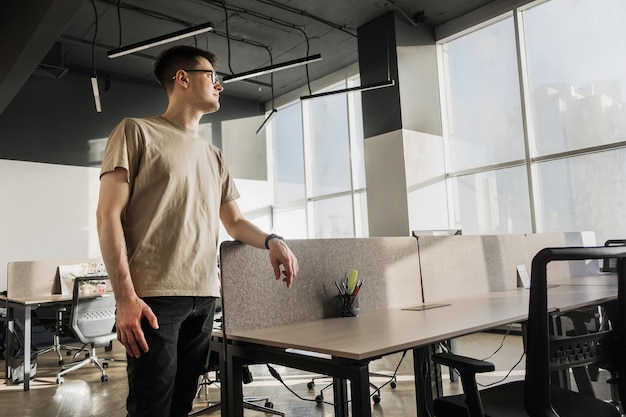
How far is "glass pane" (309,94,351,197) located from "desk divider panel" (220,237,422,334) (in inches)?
198

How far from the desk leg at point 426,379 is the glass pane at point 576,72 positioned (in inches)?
151

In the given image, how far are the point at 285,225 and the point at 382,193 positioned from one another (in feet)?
9.33

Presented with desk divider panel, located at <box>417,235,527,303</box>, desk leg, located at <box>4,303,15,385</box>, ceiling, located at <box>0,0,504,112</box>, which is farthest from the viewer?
ceiling, located at <box>0,0,504,112</box>

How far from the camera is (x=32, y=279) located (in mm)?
4332

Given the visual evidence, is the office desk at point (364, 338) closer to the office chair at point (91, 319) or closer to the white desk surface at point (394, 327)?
the white desk surface at point (394, 327)

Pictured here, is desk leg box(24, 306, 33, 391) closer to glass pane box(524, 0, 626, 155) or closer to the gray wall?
the gray wall

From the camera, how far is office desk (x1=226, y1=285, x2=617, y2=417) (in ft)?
3.55

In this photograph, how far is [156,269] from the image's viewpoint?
1143 millimetres

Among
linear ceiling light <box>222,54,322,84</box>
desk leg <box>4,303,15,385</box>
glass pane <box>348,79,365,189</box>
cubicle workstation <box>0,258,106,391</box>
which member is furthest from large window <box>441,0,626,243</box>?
desk leg <box>4,303,15,385</box>

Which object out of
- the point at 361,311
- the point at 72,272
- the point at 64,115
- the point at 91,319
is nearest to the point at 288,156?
the point at 64,115

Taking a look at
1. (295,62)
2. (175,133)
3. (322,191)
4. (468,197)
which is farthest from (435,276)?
(322,191)

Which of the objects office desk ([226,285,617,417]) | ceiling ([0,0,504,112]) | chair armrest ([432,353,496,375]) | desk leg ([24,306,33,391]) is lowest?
desk leg ([24,306,33,391])

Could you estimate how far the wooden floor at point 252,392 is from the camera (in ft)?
8.92

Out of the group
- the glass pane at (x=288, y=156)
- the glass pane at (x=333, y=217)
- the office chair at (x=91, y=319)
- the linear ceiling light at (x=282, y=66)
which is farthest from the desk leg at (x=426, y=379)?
the glass pane at (x=288, y=156)
